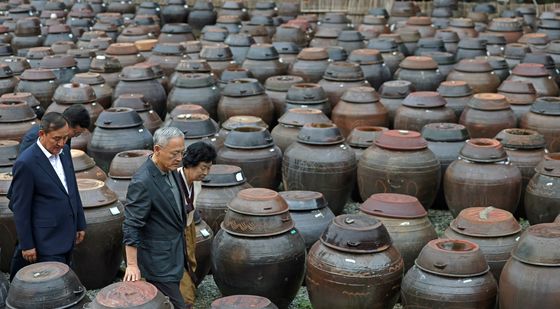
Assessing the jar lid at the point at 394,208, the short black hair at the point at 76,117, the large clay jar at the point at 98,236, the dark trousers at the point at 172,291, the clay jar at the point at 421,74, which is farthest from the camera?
the clay jar at the point at 421,74

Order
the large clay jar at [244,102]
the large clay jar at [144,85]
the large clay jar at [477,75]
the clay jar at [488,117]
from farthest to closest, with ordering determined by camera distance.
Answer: the large clay jar at [477,75] → the large clay jar at [144,85] → the large clay jar at [244,102] → the clay jar at [488,117]

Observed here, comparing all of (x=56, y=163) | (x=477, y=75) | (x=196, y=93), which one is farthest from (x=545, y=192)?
(x=196, y=93)

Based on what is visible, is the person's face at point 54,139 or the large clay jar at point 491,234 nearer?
the person's face at point 54,139

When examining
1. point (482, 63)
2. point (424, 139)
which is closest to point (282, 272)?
point (424, 139)

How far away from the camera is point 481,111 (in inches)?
Result: 358

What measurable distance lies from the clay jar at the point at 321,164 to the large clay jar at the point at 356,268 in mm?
2213

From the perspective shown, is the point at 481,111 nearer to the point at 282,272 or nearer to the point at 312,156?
the point at 312,156

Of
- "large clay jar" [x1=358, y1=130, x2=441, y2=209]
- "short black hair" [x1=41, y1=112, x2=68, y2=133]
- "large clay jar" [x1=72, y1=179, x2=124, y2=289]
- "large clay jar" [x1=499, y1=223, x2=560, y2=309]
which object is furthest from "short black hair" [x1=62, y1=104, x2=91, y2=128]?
"large clay jar" [x1=358, y1=130, x2=441, y2=209]

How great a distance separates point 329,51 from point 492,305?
23.3 ft

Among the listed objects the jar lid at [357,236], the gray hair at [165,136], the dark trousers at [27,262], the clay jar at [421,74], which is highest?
the gray hair at [165,136]

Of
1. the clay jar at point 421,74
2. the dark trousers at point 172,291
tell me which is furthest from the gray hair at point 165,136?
the clay jar at point 421,74

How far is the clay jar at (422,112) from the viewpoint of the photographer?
913 centimetres

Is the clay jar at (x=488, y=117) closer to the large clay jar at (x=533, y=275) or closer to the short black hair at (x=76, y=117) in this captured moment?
the large clay jar at (x=533, y=275)

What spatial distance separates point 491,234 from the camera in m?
5.94
